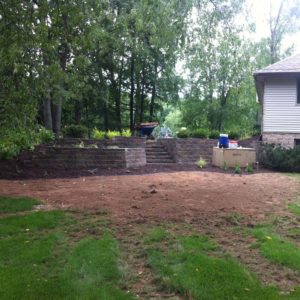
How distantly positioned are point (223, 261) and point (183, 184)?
567cm

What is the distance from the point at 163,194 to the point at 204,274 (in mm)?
4504

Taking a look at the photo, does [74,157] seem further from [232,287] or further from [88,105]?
[88,105]

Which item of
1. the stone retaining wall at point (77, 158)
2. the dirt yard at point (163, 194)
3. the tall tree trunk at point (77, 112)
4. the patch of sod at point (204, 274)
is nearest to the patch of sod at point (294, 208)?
the dirt yard at point (163, 194)

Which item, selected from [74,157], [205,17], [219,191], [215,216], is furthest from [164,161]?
[215,216]

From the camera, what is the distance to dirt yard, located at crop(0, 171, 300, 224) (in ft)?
22.2

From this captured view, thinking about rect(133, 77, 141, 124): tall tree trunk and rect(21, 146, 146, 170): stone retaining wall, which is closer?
rect(21, 146, 146, 170): stone retaining wall

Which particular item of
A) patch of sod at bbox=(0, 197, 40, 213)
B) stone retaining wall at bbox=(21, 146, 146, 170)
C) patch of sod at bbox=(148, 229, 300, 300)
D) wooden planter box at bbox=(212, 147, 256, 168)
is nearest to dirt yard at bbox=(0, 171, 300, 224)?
patch of sod at bbox=(0, 197, 40, 213)

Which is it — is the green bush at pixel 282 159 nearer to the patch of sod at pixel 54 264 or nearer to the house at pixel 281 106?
the house at pixel 281 106

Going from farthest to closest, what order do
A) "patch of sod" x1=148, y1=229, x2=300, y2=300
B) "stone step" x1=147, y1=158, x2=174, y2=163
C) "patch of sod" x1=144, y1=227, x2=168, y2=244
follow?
1. "stone step" x1=147, y1=158, x2=174, y2=163
2. "patch of sod" x1=144, y1=227, x2=168, y2=244
3. "patch of sod" x1=148, y1=229, x2=300, y2=300

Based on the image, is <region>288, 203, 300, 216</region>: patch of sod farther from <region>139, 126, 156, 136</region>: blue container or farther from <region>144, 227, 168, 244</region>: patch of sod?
<region>139, 126, 156, 136</region>: blue container

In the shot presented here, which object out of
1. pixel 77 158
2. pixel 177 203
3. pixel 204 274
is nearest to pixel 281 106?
pixel 77 158

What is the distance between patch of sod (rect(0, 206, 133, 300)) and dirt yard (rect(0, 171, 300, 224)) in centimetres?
115

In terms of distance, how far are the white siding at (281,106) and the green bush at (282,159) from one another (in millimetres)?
2056

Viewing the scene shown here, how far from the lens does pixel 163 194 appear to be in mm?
8445
